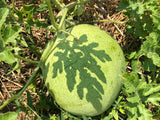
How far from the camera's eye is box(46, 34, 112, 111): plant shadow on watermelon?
1.97 m

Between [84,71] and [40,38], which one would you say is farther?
[40,38]

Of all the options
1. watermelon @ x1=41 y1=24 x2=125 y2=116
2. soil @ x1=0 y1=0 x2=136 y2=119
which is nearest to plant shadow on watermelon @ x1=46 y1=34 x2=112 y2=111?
watermelon @ x1=41 y1=24 x2=125 y2=116

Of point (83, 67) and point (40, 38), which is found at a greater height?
point (40, 38)

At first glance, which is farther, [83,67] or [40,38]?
[40,38]

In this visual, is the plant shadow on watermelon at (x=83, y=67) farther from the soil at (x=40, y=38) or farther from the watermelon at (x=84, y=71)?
the soil at (x=40, y=38)

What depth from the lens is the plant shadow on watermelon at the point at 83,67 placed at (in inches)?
77.4

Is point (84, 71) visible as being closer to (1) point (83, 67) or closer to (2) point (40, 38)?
(1) point (83, 67)

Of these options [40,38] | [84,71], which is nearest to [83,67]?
[84,71]

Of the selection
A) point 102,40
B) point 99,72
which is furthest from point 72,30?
point 99,72

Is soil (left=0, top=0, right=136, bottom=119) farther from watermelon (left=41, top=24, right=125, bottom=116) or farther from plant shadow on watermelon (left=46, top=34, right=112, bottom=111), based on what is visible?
plant shadow on watermelon (left=46, top=34, right=112, bottom=111)

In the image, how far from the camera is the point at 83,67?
1.96 metres

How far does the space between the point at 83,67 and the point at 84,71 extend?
0.13 feet

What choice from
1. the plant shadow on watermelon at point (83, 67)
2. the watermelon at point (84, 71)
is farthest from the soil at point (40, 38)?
the plant shadow on watermelon at point (83, 67)

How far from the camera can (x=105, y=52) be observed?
205 centimetres
